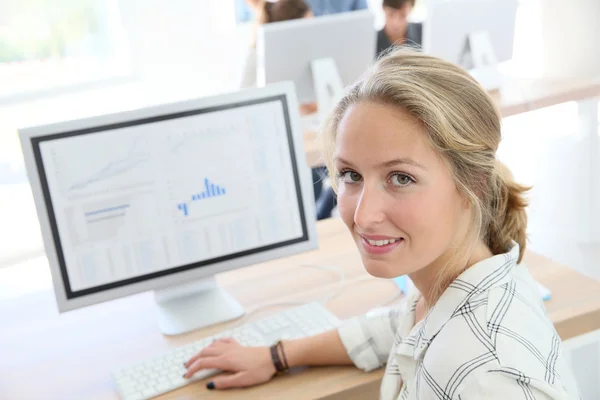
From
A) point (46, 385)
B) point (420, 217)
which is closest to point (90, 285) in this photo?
point (46, 385)

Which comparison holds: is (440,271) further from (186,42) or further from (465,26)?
(186,42)

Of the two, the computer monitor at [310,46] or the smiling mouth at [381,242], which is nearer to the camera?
the smiling mouth at [381,242]

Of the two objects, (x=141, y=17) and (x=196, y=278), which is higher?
(x=141, y=17)

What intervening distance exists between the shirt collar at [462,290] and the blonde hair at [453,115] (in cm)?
4

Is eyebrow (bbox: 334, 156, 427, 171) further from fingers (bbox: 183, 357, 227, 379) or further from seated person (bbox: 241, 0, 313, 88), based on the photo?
seated person (bbox: 241, 0, 313, 88)

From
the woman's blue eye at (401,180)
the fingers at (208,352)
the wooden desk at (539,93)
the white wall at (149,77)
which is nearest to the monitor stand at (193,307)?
the fingers at (208,352)

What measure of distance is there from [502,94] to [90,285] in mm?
2339

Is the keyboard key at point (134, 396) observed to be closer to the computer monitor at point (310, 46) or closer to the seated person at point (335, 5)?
the computer monitor at point (310, 46)

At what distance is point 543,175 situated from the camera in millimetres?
3660

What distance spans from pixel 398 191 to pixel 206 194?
553mm

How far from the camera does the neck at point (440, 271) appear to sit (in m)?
1.04

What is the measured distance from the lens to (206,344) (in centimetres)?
132

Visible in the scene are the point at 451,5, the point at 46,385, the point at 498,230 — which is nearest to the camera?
the point at 498,230

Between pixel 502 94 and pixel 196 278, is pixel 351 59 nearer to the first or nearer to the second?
pixel 502 94
